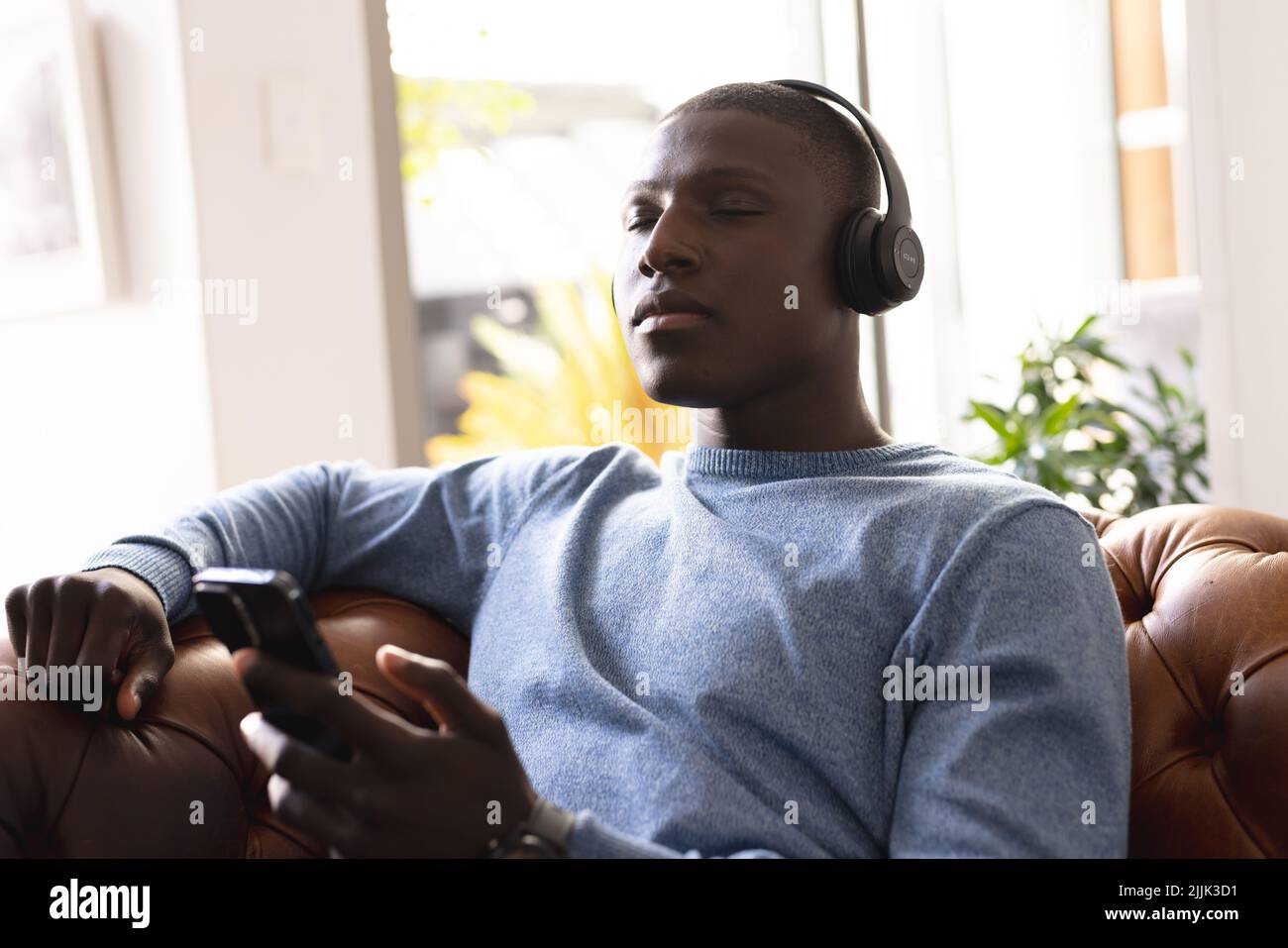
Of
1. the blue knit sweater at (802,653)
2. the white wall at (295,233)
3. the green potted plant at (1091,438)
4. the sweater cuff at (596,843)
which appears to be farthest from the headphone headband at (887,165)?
the green potted plant at (1091,438)

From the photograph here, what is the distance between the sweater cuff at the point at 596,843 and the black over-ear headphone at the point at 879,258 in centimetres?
55

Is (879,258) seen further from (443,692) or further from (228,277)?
(228,277)

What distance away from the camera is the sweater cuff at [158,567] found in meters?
1.16

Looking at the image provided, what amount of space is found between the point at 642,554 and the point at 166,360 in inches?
44.9

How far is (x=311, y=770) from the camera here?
A: 0.78 metres

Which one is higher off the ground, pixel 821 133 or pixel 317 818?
pixel 821 133

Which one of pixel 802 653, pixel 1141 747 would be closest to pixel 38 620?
pixel 802 653

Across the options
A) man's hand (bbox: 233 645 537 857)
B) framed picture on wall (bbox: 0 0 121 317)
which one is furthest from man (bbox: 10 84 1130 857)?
framed picture on wall (bbox: 0 0 121 317)

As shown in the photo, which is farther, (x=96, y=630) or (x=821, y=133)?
(x=821, y=133)

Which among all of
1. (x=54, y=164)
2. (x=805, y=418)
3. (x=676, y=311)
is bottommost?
(x=805, y=418)

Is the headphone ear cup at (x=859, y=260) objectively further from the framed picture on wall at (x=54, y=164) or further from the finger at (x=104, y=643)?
the framed picture on wall at (x=54, y=164)

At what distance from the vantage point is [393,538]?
4.42 feet

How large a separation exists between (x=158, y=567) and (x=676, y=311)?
522 mm

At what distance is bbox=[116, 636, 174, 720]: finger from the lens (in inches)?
41.4
